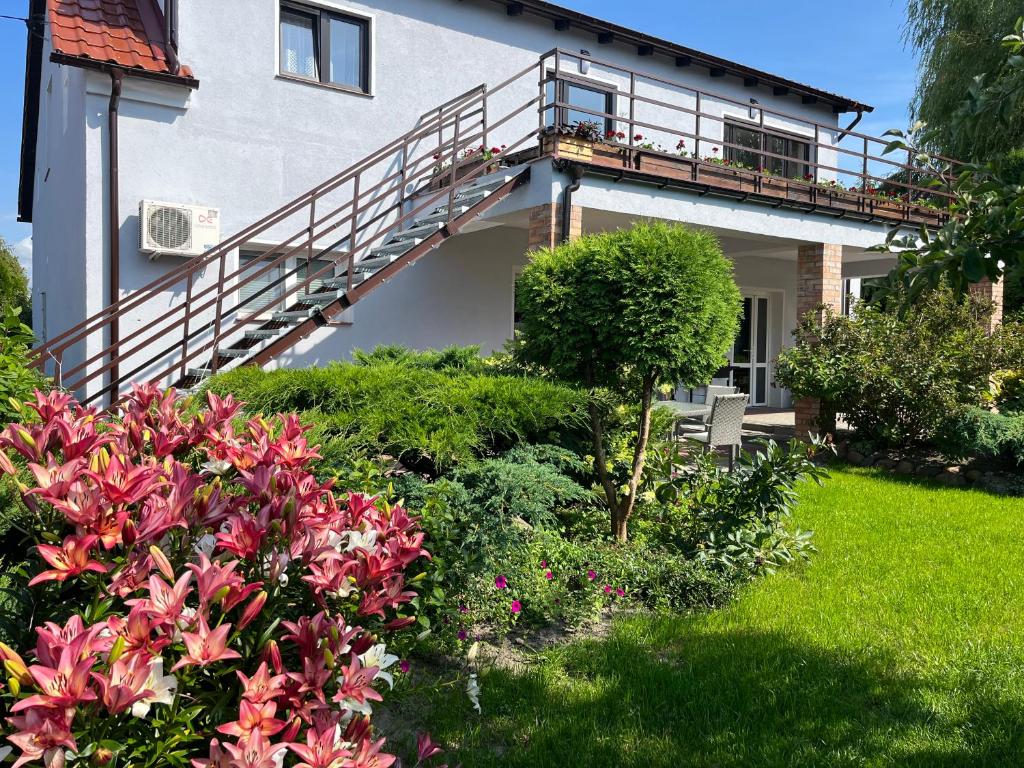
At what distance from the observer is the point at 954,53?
53.8 ft

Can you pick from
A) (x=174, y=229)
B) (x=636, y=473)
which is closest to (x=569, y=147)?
(x=174, y=229)

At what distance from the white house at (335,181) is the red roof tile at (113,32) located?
0.04 meters

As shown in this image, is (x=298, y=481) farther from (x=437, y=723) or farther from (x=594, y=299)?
(x=594, y=299)

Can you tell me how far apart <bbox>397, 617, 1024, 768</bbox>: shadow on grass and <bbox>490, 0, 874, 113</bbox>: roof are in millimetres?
10650

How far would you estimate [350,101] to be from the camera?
1035cm

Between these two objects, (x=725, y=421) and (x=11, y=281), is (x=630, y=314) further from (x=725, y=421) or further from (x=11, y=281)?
(x=11, y=281)

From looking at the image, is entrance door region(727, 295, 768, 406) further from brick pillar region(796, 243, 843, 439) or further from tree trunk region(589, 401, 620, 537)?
tree trunk region(589, 401, 620, 537)

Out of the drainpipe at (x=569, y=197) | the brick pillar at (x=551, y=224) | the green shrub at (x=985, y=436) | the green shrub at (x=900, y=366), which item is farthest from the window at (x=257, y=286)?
the green shrub at (x=985, y=436)

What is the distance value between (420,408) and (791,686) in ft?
8.42

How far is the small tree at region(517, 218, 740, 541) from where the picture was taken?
15.9ft

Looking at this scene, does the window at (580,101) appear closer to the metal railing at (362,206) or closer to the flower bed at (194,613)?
the metal railing at (362,206)

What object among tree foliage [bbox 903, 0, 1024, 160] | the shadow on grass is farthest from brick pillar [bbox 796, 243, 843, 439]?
the shadow on grass

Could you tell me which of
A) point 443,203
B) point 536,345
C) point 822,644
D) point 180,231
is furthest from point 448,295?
point 822,644

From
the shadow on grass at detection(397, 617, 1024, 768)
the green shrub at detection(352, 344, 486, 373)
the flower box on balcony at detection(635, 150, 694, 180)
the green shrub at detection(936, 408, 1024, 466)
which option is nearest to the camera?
the shadow on grass at detection(397, 617, 1024, 768)
